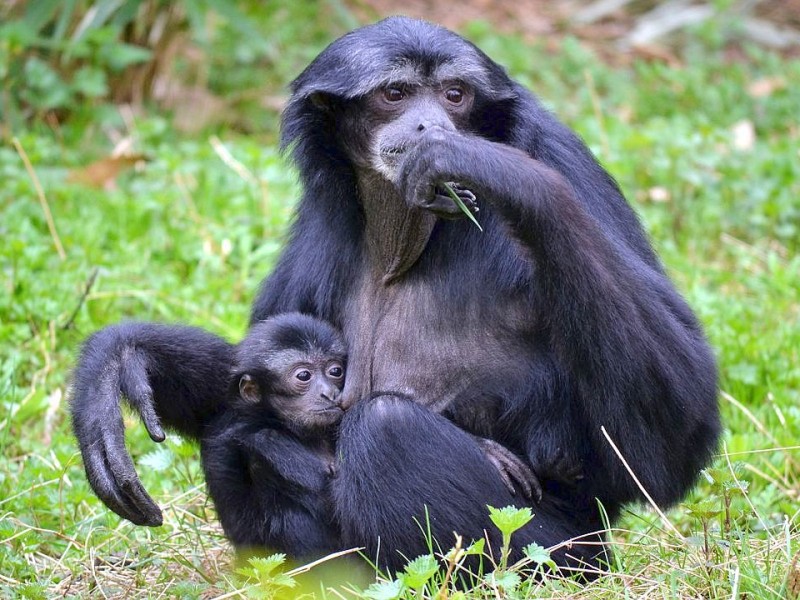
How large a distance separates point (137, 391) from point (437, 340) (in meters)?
1.41

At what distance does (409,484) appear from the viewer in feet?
15.7

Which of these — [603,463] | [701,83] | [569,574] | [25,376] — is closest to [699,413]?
[603,463]

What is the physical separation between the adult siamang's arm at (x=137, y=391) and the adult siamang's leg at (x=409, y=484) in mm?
893

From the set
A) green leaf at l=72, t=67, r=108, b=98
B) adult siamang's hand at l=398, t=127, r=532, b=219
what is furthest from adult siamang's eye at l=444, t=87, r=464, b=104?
green leaf at l=72, t=67, r=108, b=98

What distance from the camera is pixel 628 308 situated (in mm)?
4645

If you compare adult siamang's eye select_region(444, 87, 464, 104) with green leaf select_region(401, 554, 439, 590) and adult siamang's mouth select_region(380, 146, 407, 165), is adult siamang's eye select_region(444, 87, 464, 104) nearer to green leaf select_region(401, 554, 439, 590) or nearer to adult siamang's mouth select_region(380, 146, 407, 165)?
adult siamang's mouth select_region(380, 146, 407, 165)

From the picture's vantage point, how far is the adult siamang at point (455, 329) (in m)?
4.63

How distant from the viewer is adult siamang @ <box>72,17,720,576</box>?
463 centimetres

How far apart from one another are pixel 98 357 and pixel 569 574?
2.40 m

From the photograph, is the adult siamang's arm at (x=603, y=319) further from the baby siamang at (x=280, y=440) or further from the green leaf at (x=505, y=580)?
the baby siamang at (x=280, y=440)

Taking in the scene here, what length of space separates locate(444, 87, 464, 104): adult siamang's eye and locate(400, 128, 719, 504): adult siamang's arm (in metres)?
0.38

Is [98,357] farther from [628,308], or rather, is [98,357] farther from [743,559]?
[743,559]

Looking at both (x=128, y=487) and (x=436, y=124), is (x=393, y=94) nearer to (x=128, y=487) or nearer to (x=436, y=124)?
(x=436, y=124)

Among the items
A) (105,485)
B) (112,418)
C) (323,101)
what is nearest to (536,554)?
(105,485)
